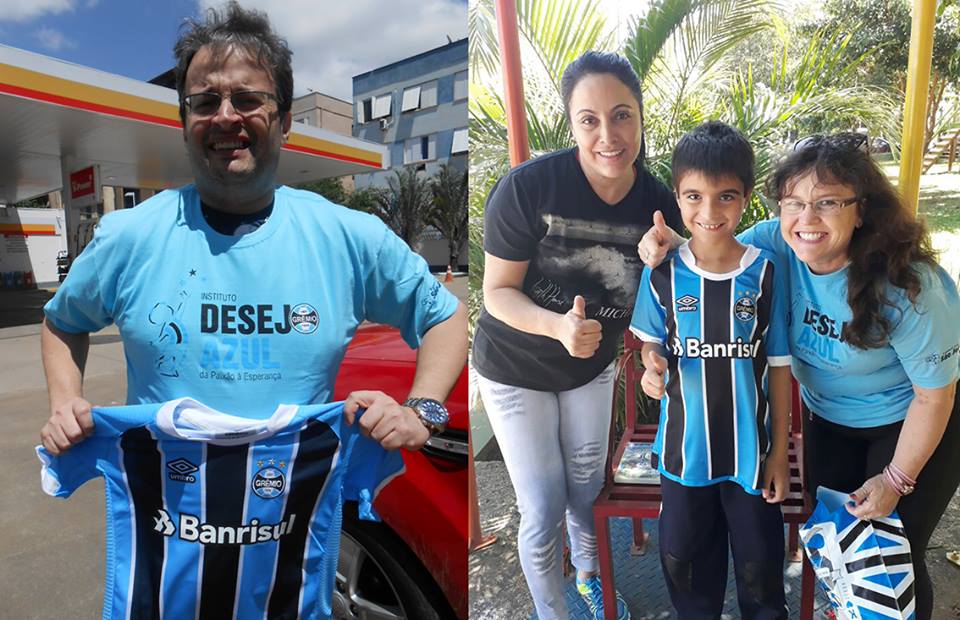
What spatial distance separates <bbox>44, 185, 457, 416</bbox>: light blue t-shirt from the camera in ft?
4.48

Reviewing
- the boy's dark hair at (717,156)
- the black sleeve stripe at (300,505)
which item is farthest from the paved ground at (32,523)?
the boy's dark hair at (717,156)

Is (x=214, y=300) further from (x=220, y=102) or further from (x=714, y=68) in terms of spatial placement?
(x=714, y=68)

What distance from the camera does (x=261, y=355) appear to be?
1.38m

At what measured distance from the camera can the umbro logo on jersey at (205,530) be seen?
142 centimetres

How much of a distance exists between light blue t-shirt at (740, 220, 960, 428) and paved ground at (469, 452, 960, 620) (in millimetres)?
446

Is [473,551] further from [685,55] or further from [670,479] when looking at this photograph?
[685,55]

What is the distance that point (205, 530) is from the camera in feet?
4.67

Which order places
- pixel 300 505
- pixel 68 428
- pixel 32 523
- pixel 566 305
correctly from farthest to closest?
pixel 32 523, pixel 566 305, pixel 300 505, pixel 68 428

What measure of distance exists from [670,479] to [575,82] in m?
1.02

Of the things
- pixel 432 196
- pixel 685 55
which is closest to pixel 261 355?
pixel 432 196

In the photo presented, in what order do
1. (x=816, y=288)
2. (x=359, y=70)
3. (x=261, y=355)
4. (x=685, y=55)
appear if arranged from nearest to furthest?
(x=261, y=355), (x=816, y=288), (x=685, y=55), (x=359, y=70)

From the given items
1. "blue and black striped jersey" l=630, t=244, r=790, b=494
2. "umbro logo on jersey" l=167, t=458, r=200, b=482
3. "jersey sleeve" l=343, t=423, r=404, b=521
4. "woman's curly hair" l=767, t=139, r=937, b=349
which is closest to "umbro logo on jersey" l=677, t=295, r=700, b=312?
"blue and black striped jersey" l=630, t=244, r=790, b=494

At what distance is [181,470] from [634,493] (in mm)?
1107

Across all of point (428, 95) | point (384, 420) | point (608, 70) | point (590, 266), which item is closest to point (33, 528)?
point (384, 420)
